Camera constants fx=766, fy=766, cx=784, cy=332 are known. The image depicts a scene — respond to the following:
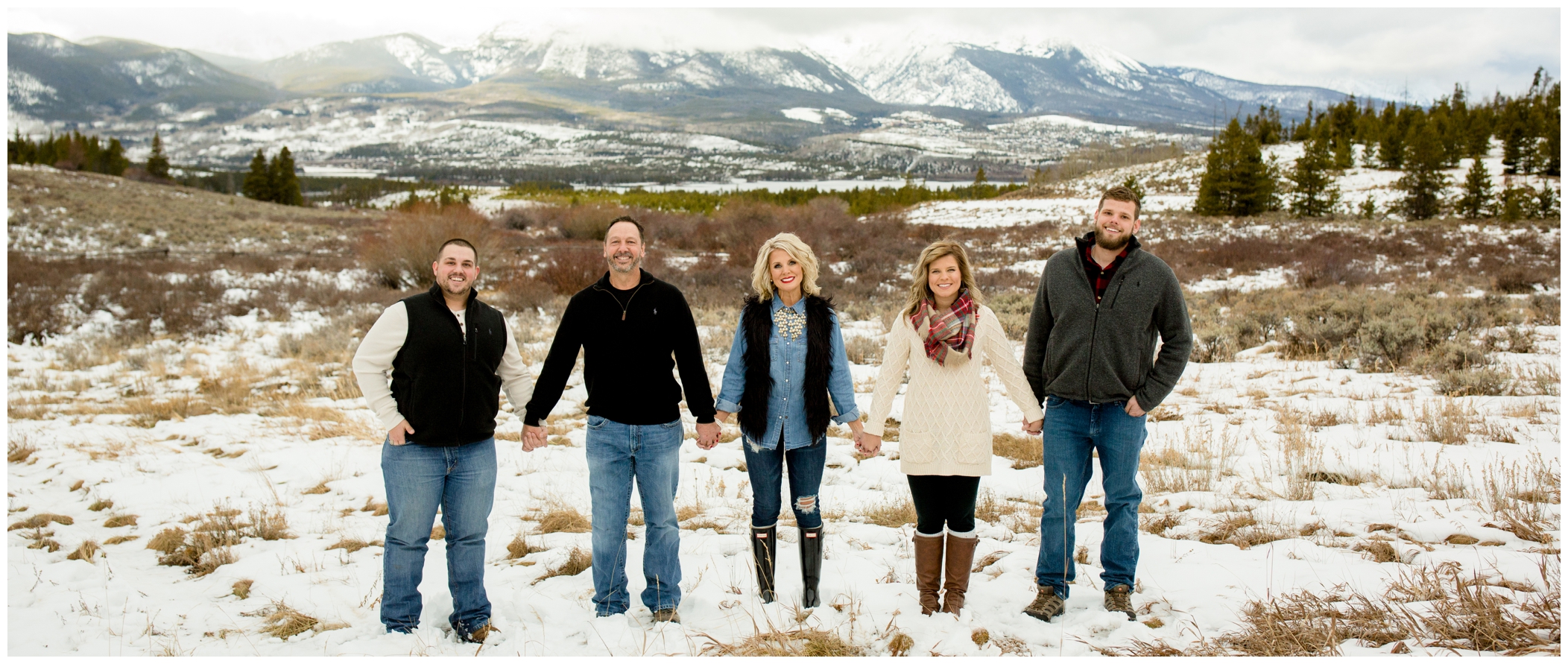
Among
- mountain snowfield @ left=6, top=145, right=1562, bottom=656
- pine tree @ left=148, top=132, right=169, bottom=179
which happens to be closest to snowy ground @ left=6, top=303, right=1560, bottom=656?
mountain snowfield @ left=6, top=145, right=1562, bottom=656

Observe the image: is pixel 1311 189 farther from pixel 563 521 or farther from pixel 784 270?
pixel 784 270

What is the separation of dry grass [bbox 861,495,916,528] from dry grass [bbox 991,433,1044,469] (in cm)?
116

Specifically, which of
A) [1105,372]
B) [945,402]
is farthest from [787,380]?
[1105,372]

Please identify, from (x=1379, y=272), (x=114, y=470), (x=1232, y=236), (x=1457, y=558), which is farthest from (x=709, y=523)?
(x=1232, y=236)

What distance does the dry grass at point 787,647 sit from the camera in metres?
3.11

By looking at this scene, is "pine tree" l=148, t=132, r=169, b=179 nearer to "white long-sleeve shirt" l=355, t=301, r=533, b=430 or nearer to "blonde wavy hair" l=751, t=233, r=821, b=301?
"white long-sleeve shirt" l=355, t=301, r=533, b=430

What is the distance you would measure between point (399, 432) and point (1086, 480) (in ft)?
9.60

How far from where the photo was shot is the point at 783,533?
180 inches

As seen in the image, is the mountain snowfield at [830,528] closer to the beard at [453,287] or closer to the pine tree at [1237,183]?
the beard at [453,287]

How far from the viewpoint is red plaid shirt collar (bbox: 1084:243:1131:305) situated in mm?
3248

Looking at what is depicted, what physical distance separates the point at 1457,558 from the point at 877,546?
106 inches

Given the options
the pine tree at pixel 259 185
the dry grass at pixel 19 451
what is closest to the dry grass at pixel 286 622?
the dry grass at pixel 19 451

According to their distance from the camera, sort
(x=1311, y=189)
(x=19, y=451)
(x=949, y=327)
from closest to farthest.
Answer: (x=949, y=327) < (x=19, y=451) < (x=1311, y=189)

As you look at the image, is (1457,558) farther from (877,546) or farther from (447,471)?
(447,471)
